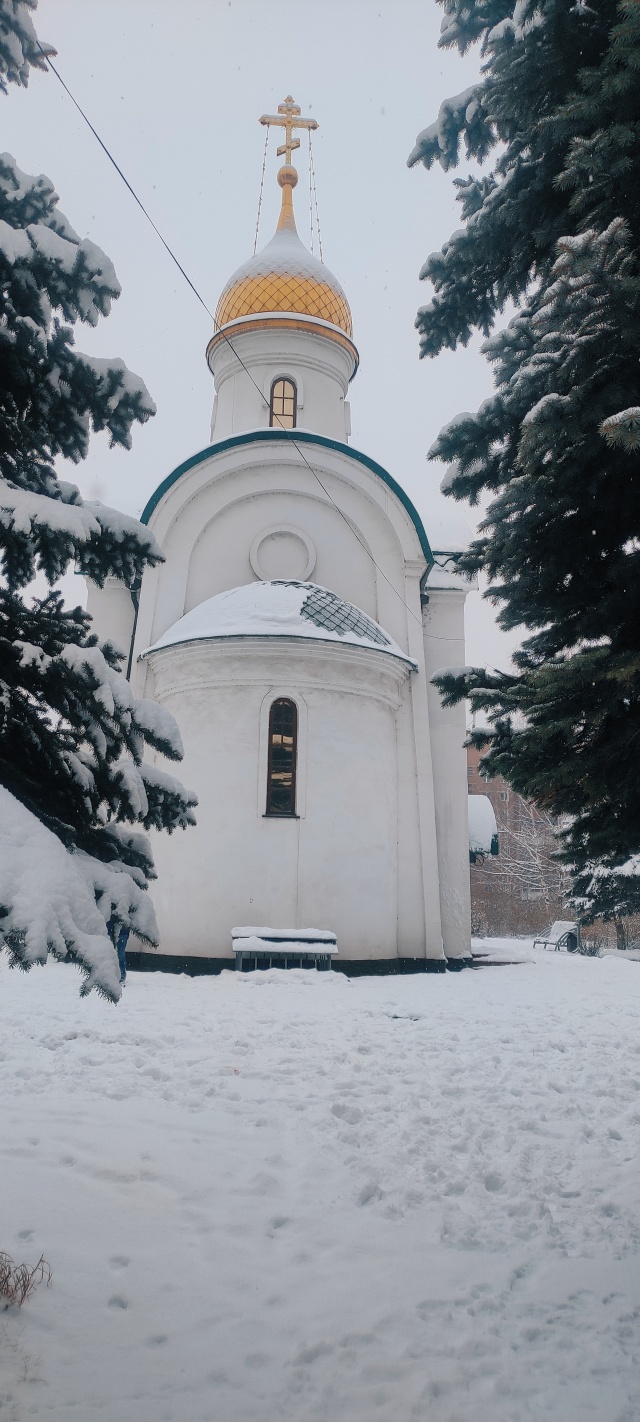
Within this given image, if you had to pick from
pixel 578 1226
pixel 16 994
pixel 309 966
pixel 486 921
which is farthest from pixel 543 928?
pixel 578 1226

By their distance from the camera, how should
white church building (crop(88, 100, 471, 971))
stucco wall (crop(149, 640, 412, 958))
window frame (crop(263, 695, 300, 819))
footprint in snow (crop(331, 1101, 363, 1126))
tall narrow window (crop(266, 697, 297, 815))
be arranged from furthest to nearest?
1. tall narrow window (crop(266, 697, 297, 815))
2. window frame (crop(263, 695, 300, 819))
3. white church building (crop(88, 100, 471, 971))
4. stucco wall (crop(149, 640, 412, 958))
5. footprint in snow (crop(331, 1101, 363, 1126))

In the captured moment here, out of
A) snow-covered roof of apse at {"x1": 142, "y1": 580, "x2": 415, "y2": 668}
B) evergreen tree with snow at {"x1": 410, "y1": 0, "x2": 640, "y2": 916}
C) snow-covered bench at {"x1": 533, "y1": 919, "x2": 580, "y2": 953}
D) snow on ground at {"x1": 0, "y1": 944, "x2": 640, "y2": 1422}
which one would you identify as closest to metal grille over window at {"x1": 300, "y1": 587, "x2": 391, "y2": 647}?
snow-covered roof of apse at {"x1": 142, "y1": 580, "x2": 415, "y2": 668}

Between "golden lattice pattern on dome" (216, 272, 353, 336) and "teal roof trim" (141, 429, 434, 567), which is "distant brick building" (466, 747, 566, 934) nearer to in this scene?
"teal roof trim" (141, 429, 434, 567)

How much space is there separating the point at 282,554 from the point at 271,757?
3624 mm

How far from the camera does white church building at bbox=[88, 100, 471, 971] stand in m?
11.7

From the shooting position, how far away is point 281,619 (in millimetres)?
12055

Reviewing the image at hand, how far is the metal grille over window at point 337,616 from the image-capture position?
40.5 ft

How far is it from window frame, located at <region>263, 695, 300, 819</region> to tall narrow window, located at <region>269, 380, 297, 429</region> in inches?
260

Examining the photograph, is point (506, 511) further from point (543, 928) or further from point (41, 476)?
point (543, 928)

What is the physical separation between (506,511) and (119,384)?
1991 mm

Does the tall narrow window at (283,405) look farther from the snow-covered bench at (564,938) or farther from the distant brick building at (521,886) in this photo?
the distant brick building at (521,886)

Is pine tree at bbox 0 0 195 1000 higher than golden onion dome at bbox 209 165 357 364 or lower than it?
lower

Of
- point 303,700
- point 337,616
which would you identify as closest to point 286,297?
point 337,616

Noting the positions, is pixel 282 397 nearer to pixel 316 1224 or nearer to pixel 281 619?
pixel 281 619
